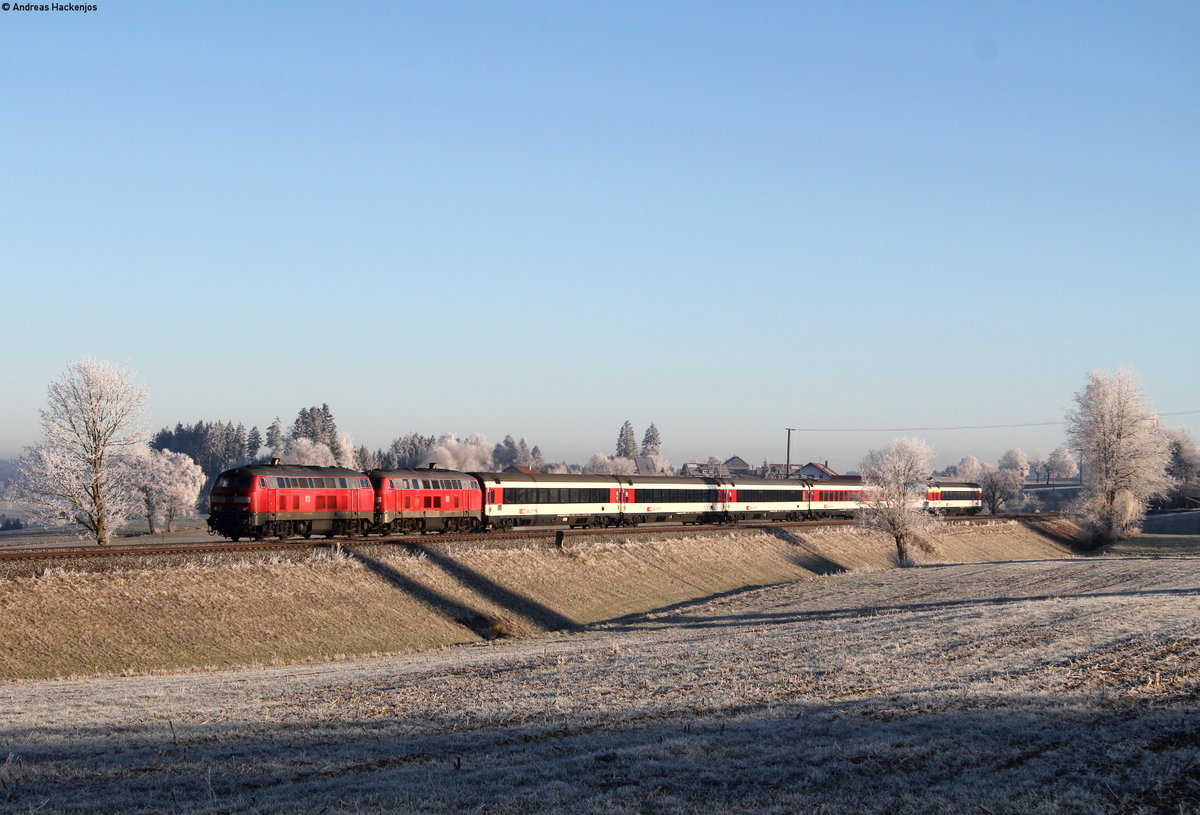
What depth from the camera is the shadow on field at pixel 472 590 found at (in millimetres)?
38031

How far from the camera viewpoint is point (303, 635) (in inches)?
1276

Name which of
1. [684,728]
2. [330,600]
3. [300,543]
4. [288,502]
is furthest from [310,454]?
[684,728]

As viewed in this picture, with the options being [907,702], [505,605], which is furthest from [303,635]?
[907,702]

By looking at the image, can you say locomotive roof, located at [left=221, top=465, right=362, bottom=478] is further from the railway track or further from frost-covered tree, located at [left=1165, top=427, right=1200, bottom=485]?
frost-covered tree, located at [left=1165, top=427, right=1200, bottom=485]

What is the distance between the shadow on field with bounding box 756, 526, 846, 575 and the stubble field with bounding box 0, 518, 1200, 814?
123 ft

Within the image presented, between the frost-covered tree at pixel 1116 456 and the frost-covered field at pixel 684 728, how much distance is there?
5858 centimetres

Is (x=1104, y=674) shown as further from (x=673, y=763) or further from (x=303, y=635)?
(x=303, y=635)

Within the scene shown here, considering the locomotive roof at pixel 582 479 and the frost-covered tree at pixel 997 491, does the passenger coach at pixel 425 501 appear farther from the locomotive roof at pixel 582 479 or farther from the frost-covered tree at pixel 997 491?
the frost-covered tree at pixel 997 491

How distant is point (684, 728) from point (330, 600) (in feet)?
82.1

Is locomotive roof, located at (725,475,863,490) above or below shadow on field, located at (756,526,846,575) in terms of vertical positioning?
above

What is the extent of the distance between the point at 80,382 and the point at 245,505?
716 inches

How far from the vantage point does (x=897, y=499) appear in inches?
2319

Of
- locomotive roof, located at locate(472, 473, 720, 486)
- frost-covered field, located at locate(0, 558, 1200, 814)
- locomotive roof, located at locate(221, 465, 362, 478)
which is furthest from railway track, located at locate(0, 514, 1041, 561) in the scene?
frost-covered field, located at locate(0, 558, 1200, 814)

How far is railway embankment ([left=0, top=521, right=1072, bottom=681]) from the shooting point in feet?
92.8
